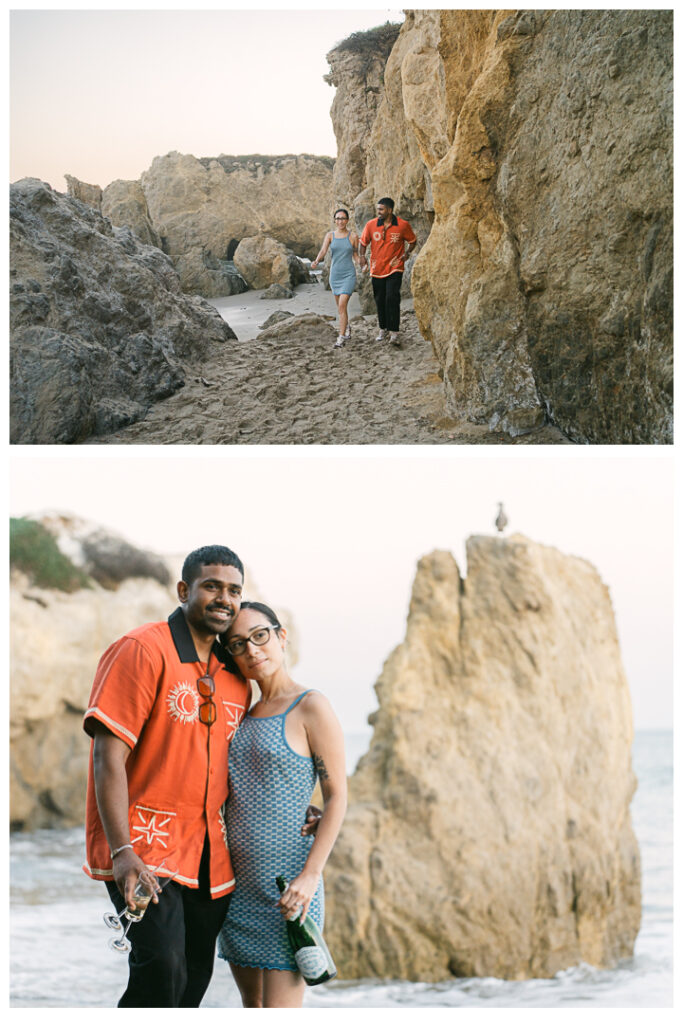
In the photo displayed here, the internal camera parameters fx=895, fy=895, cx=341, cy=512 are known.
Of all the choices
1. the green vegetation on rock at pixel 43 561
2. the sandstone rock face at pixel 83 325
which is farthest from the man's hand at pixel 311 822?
the green vegetation on rock at pixel 43 561

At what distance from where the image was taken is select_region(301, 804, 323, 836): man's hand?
102 inches

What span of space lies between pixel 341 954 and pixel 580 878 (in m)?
1.76

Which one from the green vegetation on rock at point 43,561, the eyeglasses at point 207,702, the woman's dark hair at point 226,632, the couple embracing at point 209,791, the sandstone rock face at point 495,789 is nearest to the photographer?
the couple embracing at point 209,791

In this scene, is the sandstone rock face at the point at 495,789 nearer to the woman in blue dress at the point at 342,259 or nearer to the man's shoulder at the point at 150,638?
the woman in blue dress at the point at 342,259

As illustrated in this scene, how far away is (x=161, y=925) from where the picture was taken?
245 centimetres

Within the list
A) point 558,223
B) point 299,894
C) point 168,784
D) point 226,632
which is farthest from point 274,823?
point 558,223

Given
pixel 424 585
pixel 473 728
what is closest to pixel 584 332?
pixel 424 585

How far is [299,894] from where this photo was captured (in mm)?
2480

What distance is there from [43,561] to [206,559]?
8.44 m

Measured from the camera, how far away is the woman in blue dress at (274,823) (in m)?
2.55

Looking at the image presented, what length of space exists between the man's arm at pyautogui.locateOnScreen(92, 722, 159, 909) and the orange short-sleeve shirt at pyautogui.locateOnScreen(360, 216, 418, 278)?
534cm

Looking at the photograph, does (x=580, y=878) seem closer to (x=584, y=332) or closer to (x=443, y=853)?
(x=443, y=853)

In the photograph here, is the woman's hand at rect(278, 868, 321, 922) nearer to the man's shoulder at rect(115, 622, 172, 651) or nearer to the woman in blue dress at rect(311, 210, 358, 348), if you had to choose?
the man's shoulder at rect(115, 622, 172, 651)

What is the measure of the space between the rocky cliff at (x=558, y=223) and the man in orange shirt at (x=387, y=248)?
86cm
